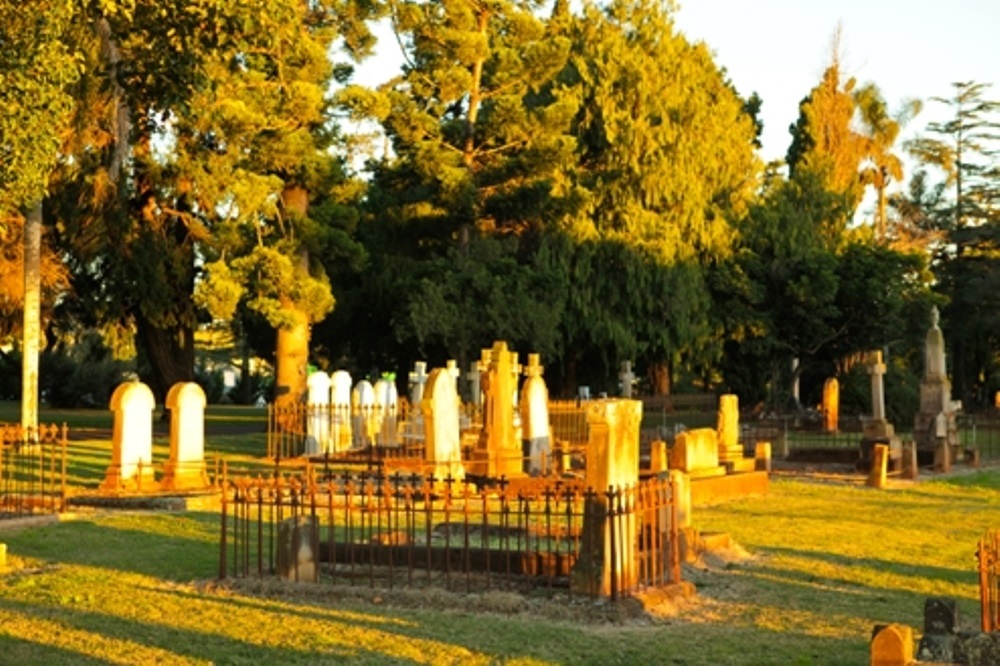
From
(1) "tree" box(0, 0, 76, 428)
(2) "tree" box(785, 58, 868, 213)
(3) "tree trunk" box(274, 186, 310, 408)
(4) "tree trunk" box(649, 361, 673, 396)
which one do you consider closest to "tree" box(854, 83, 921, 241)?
(2) "tree" box(785, 58, 868, 213)

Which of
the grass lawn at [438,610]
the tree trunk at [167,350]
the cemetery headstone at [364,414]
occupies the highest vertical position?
the tree trunk at [167,350]

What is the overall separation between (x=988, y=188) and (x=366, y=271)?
36.2 m

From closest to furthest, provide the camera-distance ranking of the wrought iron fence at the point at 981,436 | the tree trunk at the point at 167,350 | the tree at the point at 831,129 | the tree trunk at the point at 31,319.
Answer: the tree trunk at the point at 31,319
the wrought iron fence at the point at 981,436
the tree trunk at the point at 167,350
the tree at the point at 831,129

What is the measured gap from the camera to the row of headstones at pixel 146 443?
22.2 m

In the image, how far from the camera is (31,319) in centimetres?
3200

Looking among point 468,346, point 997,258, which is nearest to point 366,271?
point 468,346

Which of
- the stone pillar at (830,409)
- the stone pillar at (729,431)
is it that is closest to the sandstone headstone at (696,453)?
the stone pillar at (729,431)

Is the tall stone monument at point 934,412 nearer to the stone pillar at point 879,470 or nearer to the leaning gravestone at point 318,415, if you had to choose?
the stone pillar at point 879,470

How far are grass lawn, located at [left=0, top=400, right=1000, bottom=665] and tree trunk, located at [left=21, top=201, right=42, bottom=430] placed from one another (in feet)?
46.8

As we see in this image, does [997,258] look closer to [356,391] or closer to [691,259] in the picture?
[691,259]

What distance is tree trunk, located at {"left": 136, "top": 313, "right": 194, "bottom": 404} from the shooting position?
4119cm

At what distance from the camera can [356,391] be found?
33.6 metres

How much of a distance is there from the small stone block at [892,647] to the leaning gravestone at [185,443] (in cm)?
1698

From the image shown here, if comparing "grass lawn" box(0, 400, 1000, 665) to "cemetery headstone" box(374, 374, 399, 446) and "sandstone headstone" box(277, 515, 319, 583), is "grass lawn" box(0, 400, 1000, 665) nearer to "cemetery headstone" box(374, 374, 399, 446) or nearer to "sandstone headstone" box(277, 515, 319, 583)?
"sandstone headstone" box(277, 515, 319, 583)
